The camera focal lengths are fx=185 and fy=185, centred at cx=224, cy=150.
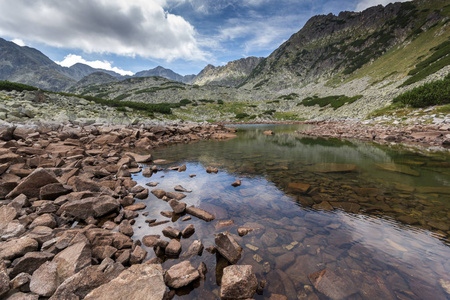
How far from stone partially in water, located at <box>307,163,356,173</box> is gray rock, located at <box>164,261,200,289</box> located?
38.3 feet

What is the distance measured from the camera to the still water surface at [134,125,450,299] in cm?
428

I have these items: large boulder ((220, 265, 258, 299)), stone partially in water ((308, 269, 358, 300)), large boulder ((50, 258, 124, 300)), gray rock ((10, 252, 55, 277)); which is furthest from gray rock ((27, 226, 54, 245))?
stone partially in water ((308, 269, 358, 300))

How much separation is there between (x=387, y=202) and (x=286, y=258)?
21.4ft

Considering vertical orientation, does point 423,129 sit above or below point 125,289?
above

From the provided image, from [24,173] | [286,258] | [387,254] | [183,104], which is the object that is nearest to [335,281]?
[286,258]

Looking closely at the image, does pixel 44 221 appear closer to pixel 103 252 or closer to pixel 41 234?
pixel 41 234

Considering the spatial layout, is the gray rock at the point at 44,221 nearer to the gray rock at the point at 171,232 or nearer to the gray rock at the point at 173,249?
the gray rock at the point at 171,232

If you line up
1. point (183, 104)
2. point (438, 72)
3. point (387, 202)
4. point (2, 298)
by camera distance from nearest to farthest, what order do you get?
point (2, 298)
point (387, 202)
point (438, 72)
point (183, 104)

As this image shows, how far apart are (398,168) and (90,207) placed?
18772mm

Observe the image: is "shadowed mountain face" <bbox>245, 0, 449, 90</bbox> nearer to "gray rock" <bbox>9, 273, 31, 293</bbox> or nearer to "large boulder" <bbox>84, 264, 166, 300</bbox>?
"large boulder" <bbox>84, 264, 166, 300</bbox>

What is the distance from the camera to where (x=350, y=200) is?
8664 mm

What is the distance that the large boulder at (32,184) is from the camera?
Answer: 7250mm

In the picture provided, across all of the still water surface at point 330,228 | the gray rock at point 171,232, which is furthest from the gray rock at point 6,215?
the gray rock at point 171,232

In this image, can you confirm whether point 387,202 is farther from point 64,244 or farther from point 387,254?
point 64,244
